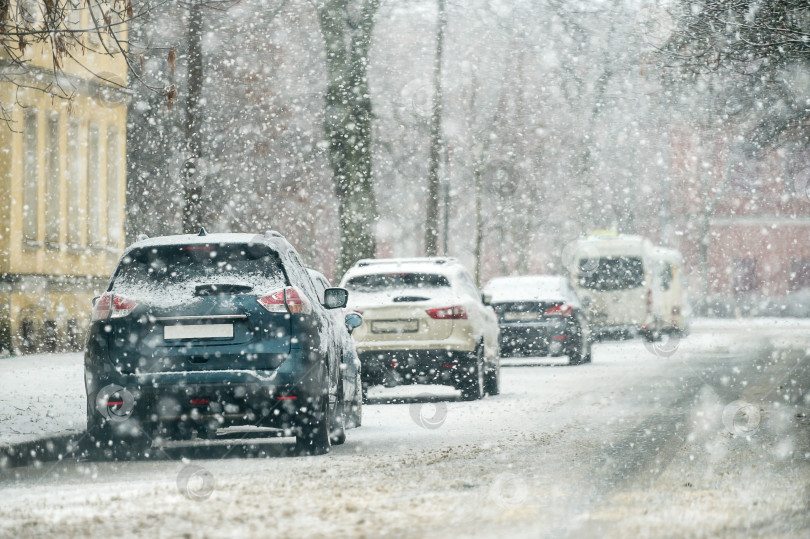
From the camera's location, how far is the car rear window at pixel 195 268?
10.6 metres

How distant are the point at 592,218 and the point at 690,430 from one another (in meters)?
47.4

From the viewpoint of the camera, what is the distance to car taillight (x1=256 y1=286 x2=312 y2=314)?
34.5 ft

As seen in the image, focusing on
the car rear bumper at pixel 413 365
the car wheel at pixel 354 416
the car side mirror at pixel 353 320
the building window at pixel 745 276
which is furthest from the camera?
the building window at pixel 745 276

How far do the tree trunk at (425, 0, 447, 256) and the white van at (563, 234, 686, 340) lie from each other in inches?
143

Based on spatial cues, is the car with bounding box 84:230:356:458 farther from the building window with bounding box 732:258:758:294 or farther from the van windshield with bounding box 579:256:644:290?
the building window with bounding box 732:258:758:294

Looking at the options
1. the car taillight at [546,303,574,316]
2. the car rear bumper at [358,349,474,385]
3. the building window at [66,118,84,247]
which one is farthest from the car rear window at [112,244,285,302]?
the building window at [66,118,84,247]

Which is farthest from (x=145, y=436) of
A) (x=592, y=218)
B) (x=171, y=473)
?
(x=592, y=218)

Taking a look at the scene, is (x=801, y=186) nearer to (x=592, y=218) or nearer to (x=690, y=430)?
(x=592, y=218)

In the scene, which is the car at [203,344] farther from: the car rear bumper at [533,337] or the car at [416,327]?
the car rear bumper at [533,337]

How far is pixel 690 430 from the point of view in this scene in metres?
12.4

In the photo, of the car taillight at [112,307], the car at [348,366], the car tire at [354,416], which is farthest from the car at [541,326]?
the car taillight at [112,307]

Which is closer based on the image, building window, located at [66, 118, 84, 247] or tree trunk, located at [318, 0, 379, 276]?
tree trunk, located at [318, 0, 379, 276]

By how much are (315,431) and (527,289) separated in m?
16.3

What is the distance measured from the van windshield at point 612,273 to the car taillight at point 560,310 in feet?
27.0
